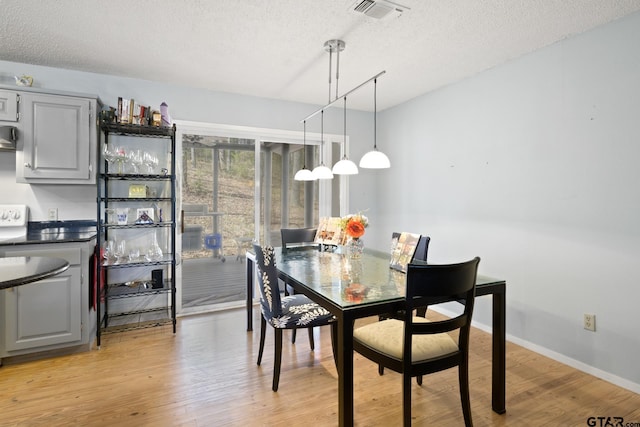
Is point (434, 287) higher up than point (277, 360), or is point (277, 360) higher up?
point (434, 287)

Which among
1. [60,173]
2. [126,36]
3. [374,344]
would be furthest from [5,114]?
[374,344]

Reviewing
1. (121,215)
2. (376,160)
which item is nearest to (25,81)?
(121,215)

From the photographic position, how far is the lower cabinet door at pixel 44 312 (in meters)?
2.53

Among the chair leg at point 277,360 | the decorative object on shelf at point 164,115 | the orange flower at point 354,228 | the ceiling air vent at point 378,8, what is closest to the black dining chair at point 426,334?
the chair leg at point 277,360

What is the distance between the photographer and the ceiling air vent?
2.09 meters

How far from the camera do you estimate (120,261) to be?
3094 millimetres

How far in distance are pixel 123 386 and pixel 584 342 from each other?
10.7ft

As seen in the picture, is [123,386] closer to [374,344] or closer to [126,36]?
[374,344]

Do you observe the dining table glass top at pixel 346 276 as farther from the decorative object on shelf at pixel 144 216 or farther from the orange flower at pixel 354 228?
the decorative object on shelf at pixel 144 216

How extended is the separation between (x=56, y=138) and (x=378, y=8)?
2.73m

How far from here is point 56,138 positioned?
2.83 m

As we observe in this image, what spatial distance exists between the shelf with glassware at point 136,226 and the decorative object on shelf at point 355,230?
1.67 meters

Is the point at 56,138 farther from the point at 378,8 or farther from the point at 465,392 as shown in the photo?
the point at 465,392

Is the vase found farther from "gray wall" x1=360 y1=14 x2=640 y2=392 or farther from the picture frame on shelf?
the picture frame on shelf
